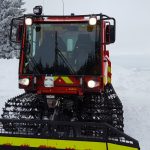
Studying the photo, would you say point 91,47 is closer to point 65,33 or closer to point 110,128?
point 65,33

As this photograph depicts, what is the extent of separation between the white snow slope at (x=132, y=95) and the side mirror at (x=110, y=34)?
2358 millimetres

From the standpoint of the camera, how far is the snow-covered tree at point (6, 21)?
3553 centimetres

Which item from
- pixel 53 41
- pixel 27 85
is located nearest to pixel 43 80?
pixel 27 85

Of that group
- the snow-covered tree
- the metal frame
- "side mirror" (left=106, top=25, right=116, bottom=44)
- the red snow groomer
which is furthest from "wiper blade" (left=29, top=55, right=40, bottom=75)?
the snow-covered tree

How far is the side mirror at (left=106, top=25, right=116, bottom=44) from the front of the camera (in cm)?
804

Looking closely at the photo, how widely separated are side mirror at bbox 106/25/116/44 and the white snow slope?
92.8 inches

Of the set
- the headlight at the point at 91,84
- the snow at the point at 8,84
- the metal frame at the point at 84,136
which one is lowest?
the snow at the point at 8,84

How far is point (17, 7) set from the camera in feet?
122

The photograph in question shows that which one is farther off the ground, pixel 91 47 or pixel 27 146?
pixel 91 47

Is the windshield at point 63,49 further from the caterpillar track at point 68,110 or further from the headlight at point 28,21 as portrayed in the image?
the caterpillar track at point 68,110

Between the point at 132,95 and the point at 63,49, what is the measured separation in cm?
799

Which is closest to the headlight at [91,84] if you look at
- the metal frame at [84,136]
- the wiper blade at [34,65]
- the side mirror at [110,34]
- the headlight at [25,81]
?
the side mirror at [110,34]

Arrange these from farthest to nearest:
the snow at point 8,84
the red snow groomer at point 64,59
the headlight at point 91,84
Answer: the snow at point 8,84 < the red snow groomer at point 64,59 < the headlight at point 91,84

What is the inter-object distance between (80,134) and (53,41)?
7.96ft
